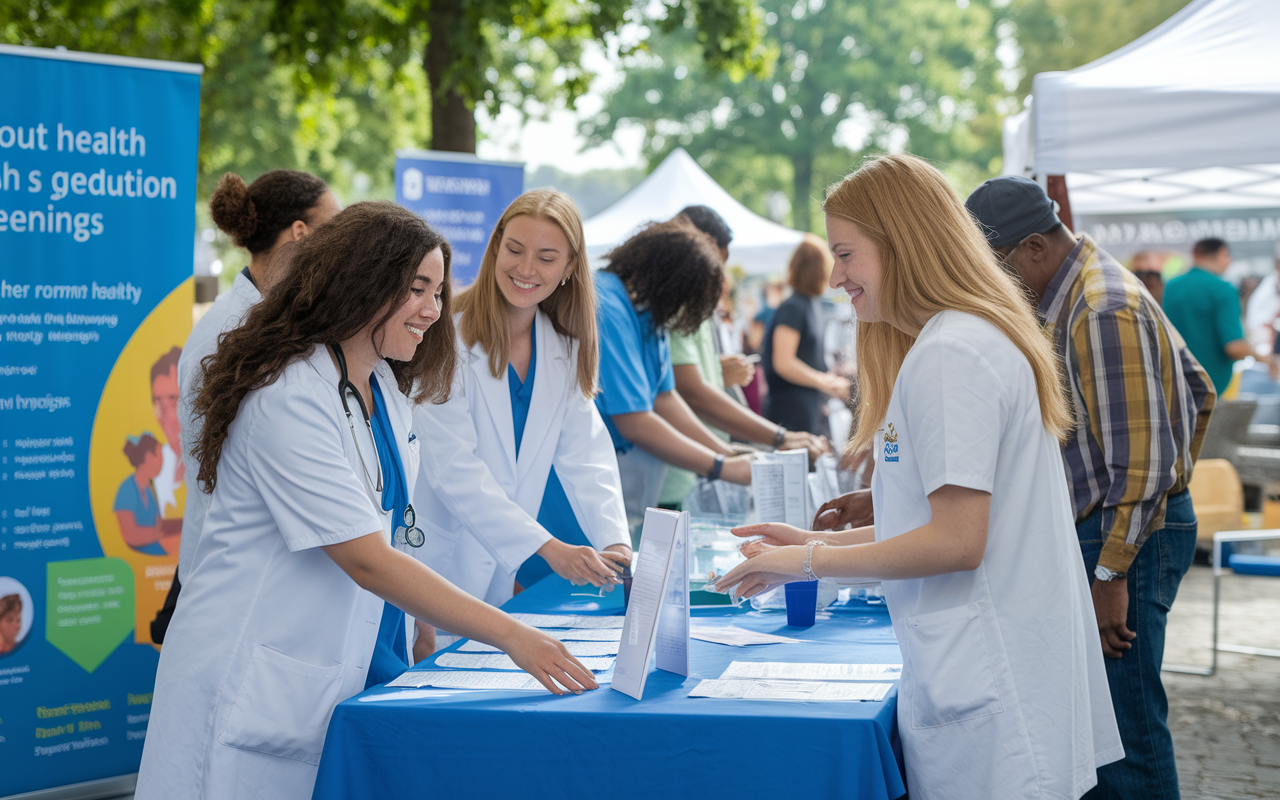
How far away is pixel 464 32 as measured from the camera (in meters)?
6.59

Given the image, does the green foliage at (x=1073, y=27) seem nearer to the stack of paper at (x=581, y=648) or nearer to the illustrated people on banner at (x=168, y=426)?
the illustrated people on banner at (x=168, y=426)

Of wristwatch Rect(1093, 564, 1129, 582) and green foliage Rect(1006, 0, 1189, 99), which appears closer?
wristwatch Rect(1093, 564, 1129, 582)

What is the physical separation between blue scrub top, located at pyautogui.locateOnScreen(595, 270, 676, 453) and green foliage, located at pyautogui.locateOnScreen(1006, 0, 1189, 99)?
17.4m

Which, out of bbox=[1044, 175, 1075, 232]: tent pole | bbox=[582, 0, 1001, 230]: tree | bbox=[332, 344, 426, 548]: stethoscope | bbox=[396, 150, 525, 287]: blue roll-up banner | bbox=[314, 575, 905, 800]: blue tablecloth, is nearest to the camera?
bbox=[314, 575, 905, 800]: blue tablecloth

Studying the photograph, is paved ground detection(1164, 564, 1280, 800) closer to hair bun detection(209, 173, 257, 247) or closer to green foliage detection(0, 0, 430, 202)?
hair bun detection(209, 173, 257, 247)

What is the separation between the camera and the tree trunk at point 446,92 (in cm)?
682

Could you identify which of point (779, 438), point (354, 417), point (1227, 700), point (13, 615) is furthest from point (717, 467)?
point (1227, 700)

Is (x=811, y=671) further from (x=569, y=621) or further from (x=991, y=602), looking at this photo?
(x=569, y=621)

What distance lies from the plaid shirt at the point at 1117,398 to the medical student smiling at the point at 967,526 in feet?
1.72

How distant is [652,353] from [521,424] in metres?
0.90

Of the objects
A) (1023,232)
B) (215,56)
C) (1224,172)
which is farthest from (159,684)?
(215,56)

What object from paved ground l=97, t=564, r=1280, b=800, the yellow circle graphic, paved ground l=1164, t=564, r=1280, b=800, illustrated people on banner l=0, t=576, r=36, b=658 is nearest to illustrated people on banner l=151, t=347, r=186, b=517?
the yellow circle graphic

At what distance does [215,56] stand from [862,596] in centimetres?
1082

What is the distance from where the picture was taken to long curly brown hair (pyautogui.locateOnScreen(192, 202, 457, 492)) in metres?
1.60
